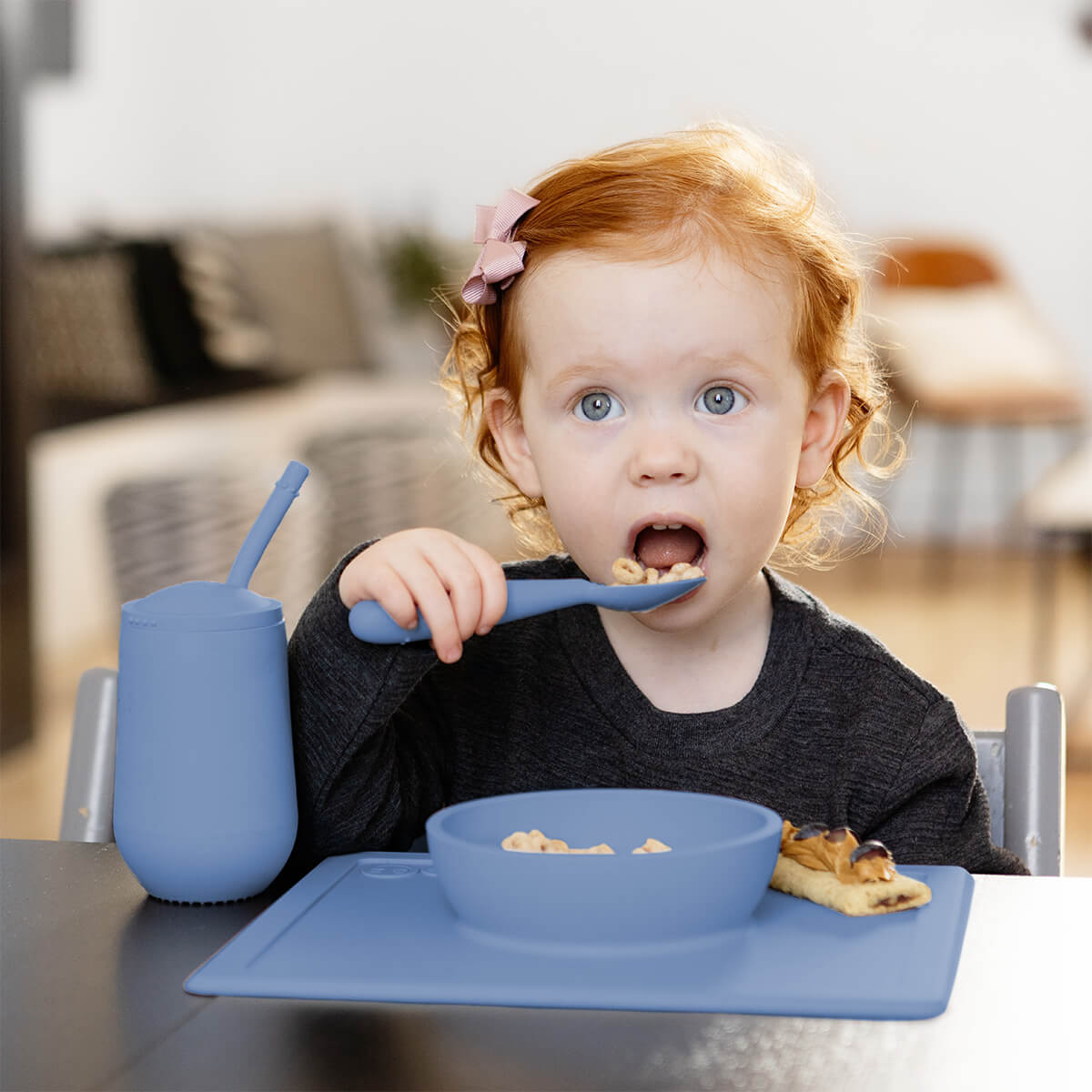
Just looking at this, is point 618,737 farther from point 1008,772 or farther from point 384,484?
point 384,484

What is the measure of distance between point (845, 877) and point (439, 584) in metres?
0.22

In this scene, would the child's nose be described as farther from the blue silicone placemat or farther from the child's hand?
the blue silicone placemat

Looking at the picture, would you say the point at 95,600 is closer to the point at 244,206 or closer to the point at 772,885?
the point at 244,206

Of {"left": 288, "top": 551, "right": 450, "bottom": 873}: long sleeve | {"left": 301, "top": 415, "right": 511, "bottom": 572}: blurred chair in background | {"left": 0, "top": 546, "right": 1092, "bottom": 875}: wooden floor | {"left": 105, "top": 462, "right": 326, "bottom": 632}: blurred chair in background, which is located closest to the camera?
{"left": 288, "top": 551, "right": 450, "bottom": 873}: long sleeve

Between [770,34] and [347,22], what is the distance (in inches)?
54.5

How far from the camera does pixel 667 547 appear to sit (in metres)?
0.87

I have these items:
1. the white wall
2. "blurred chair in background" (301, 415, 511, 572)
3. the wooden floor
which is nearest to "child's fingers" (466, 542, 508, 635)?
the wooden floor

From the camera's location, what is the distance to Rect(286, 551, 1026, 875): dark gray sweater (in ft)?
2.49

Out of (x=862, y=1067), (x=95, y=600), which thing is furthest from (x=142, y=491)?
(x=862, y=1067)

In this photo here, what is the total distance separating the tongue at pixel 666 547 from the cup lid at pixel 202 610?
10.4 inches

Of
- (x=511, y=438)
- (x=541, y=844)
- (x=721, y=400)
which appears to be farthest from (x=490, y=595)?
(x=511, y=438)

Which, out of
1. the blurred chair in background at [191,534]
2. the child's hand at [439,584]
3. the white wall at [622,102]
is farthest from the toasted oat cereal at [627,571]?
the white wall at [622,102]

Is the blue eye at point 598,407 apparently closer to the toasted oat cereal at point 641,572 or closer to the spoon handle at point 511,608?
the toasted oat cereal at point 641,572

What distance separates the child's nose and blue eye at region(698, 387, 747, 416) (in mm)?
30
